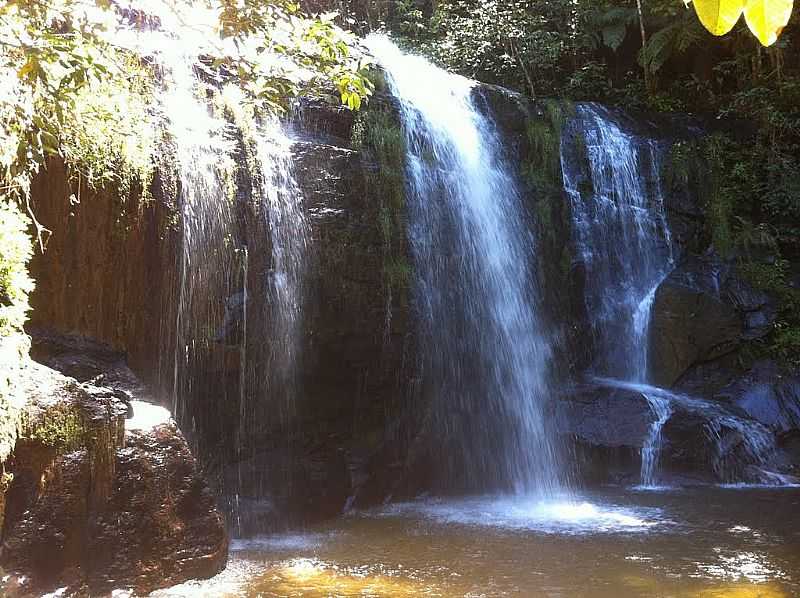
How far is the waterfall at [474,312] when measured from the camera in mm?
9422

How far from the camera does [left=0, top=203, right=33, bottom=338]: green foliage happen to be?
5051 millimetres

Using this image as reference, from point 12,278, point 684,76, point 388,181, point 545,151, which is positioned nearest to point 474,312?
point 388,181

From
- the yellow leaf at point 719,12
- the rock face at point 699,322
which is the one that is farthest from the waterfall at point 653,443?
the yellow leaf at point 719,12

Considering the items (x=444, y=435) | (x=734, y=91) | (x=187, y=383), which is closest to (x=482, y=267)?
(x=444, y=435)

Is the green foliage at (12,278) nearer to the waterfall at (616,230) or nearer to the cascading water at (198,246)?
the cascading water at (198,246)

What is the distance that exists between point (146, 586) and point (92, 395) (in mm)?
1336

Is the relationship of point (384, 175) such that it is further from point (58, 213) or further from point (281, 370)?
point (58, 213)

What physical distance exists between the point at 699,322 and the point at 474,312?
3594 mm

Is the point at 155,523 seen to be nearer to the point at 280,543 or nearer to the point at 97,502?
the point at 97,502

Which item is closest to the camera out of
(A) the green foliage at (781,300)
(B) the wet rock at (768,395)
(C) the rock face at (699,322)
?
(B) the wet rock at (768,395)

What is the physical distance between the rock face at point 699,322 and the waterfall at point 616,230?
0.71ft

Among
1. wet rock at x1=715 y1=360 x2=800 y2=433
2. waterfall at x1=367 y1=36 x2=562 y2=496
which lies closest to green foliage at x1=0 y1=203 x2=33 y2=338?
waterfall at x1=367 y1=36 x2=562 y2=496

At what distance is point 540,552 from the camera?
6191mm

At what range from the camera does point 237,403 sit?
7617mm
